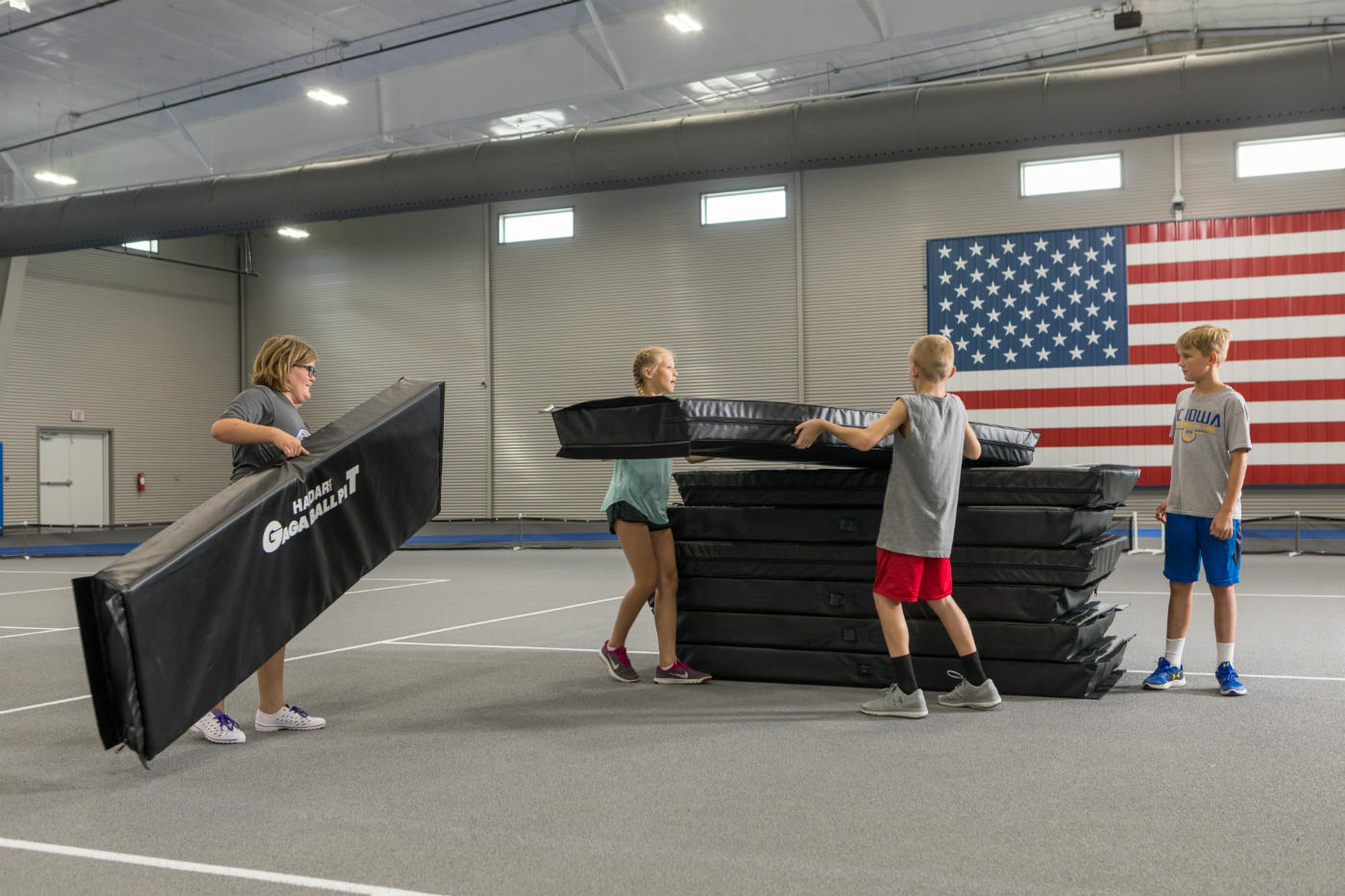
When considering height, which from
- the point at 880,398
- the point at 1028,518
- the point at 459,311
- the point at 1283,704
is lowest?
the point at 1283,704

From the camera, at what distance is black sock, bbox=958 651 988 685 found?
4.13m

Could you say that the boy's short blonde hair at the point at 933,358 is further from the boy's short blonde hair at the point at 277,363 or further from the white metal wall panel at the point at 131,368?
the white metal wall panel at the point at 131,368

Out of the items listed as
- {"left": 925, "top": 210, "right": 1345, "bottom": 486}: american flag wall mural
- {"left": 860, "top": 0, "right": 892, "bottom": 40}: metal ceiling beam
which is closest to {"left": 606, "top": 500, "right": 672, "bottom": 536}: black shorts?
{"left": 860, "top": 0, "right": 892, "bottom": 40}: metal ceiling beam

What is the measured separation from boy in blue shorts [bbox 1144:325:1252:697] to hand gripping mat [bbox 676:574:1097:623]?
0.40 m

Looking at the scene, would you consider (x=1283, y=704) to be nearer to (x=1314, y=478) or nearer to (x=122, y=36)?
(x=1314, y=478)

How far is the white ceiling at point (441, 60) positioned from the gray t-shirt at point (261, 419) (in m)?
8.53

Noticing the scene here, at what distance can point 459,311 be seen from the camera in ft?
61.7

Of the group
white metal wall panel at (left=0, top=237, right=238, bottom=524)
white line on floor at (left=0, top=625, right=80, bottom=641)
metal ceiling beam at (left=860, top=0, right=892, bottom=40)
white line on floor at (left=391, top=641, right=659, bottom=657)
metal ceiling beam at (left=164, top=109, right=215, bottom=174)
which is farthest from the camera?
white metal wall panel at (left=0, top=237, right=238, bottom=524)

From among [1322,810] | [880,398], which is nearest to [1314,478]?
[880,398]

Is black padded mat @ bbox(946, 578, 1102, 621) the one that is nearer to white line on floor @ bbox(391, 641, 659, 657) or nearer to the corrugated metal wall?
white line on floor @ bbox(391, 641, 659, 657)

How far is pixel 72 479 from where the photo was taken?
60.1ft

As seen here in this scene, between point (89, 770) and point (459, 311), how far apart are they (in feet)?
52.1

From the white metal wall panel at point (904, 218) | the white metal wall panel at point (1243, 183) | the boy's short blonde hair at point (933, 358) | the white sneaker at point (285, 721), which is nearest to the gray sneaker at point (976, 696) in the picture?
the boy's short blonde hair at point (933, 358)

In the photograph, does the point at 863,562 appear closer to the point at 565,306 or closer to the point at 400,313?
the point at 565,306
